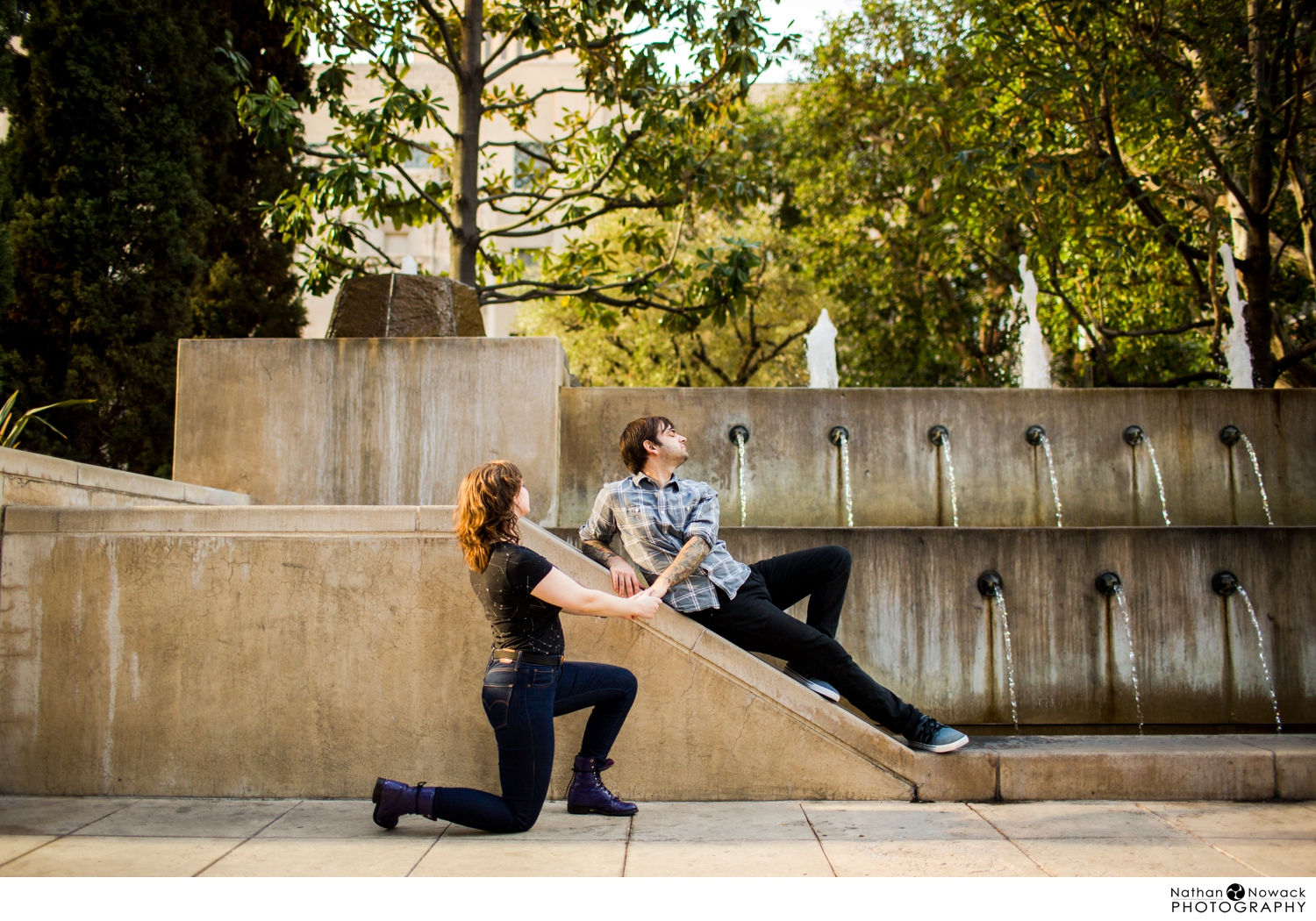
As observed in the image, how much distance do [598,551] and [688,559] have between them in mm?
509

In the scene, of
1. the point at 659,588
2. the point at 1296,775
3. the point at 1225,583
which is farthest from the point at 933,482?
the point at 659,588

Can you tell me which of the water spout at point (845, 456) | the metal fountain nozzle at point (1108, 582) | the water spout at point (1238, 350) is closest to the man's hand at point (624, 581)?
the metal fountain nozzle at point (1108, 582)

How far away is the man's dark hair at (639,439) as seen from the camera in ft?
16.2

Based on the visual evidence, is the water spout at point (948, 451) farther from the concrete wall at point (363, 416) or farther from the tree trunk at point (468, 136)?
the tree trunk at point (468, 136)

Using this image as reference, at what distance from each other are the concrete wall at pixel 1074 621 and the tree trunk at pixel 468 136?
16.9ft

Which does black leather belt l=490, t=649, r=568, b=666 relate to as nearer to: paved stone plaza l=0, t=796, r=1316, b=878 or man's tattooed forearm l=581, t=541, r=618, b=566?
paved stone plaza l=0, t=796, r=1316, b=878

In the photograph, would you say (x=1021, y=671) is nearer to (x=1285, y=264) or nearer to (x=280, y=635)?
(x=280, y=635)

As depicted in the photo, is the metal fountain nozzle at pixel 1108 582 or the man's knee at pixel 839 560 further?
the metal fountain nozzle at pixel 1108 582

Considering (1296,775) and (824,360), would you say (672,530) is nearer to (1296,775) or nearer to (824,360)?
(1296,775)

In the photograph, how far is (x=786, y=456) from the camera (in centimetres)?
774

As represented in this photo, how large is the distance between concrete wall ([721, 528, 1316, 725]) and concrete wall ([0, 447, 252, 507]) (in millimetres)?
3438

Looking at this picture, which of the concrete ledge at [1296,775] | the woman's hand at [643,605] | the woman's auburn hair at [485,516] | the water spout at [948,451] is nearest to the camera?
the woman's auburn hair at [485,516]

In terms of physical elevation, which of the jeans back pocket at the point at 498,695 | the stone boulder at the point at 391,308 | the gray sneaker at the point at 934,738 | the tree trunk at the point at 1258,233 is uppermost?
the tree trunk at the point at 1258,233

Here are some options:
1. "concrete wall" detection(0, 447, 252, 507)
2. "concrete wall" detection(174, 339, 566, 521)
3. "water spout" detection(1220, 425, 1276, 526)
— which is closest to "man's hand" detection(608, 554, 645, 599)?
"concrete wall" detection(174, 339, 566, 521)
